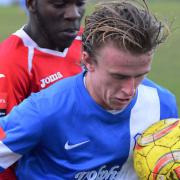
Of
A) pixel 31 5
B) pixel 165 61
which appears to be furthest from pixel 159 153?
pixel 165 61

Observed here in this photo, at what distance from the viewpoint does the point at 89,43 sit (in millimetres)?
3465

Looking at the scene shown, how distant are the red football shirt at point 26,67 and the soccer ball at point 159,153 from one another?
2.75ft

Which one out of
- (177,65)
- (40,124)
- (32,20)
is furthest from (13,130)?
(177,65)

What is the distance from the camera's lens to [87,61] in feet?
11.5

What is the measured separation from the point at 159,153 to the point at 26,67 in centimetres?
113

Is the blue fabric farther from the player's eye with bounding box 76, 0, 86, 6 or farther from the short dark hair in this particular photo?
the player's eye with bounding box 76, 0, 86, 6

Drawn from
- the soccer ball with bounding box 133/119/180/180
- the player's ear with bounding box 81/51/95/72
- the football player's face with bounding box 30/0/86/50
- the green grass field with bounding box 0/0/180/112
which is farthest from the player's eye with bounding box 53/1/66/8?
the green grass field with bounding box 0/0/180/112

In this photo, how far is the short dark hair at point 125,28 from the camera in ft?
10.9

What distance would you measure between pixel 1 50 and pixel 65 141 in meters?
1.03

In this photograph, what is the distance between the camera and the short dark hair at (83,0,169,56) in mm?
3312

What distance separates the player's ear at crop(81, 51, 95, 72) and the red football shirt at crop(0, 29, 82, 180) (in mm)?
699

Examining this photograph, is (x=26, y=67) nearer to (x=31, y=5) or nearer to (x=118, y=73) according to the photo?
(x=31, y=5)

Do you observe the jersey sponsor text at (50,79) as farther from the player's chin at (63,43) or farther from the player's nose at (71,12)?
the player's nose at (71,12)

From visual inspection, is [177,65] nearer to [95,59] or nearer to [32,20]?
[32,20]
